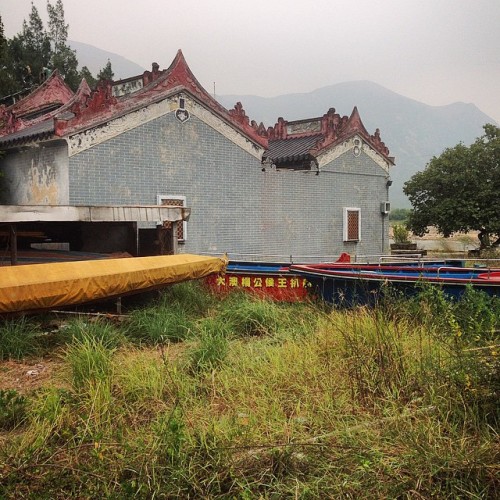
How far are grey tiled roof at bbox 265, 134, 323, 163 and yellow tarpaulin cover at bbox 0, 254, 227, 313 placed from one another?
31.5ft

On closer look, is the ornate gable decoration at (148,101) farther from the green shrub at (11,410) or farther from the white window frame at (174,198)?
the green shrub at (11,410)

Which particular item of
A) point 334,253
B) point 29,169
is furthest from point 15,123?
point 334,253

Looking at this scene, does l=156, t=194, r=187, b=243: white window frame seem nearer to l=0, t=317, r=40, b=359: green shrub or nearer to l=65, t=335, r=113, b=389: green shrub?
l=0, t=317, r=40, b=359: green shrub

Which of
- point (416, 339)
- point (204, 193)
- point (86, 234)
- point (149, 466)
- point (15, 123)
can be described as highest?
point (15, 123)

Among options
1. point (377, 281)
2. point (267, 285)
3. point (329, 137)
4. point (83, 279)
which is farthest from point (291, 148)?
point (83, 279)

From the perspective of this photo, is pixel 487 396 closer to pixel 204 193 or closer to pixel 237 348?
pixel 237 348

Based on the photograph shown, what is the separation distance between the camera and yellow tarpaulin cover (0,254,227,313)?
815 centimetres

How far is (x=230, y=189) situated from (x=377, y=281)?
7473 mm

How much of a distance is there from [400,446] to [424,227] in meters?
20.6

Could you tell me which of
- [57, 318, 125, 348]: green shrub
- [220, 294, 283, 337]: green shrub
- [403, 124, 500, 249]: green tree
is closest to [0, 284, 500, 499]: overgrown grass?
[57, 318, 125, 348]: green shrub

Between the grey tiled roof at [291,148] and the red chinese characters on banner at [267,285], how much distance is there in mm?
7856

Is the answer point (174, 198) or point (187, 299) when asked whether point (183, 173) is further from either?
point (187, 299)

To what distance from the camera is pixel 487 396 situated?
15.2ft

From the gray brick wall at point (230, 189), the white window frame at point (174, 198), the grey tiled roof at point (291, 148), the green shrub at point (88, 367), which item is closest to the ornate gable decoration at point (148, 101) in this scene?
the gray brick wall at point (230, 189)
